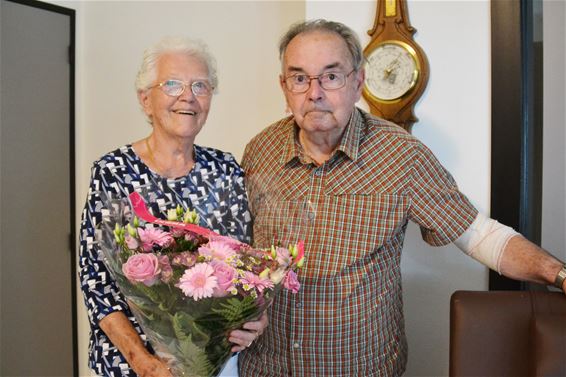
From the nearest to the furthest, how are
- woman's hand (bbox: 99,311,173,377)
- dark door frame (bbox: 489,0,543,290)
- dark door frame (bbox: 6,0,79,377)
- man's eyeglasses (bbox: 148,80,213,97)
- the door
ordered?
1. woman's hand (bbox: 99,311,173,377)
2. man's eyeglasses (bbox: 148,80,213,97)
3. dark door frame (bbox: 489,0,543,290)
4. the door
5. dark door frame (bbox: 6,0,79,377)

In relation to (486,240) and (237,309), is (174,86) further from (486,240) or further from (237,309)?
(486,240)

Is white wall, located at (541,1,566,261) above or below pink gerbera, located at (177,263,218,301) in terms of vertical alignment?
above

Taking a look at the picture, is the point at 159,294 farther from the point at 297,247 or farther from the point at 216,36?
the point at 216,36

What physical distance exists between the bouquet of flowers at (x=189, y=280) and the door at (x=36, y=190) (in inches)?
93.8

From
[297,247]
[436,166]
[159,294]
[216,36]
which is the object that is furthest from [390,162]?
[216,36]

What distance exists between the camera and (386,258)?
6.31 feet

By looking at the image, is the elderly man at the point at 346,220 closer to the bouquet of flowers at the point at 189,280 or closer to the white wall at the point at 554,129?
the bouquet of flowers at the point at 189,280

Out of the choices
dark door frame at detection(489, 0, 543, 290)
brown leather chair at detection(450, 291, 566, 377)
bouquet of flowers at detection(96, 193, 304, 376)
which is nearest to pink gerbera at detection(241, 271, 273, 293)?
bouquet of flowers at detection(96, 193, 304, 376)

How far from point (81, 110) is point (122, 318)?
8.69 feet

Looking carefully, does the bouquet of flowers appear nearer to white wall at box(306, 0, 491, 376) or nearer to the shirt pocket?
the shirt pocket

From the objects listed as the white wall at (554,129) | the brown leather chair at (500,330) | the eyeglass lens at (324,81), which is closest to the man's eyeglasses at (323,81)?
the eyeglass lens at (324,81)

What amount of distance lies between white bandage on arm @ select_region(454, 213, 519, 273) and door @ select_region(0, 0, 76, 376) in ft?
8.61

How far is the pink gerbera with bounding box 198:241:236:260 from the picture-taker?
127 cm

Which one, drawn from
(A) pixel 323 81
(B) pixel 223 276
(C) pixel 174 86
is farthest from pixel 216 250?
(A) pixel 323 81
